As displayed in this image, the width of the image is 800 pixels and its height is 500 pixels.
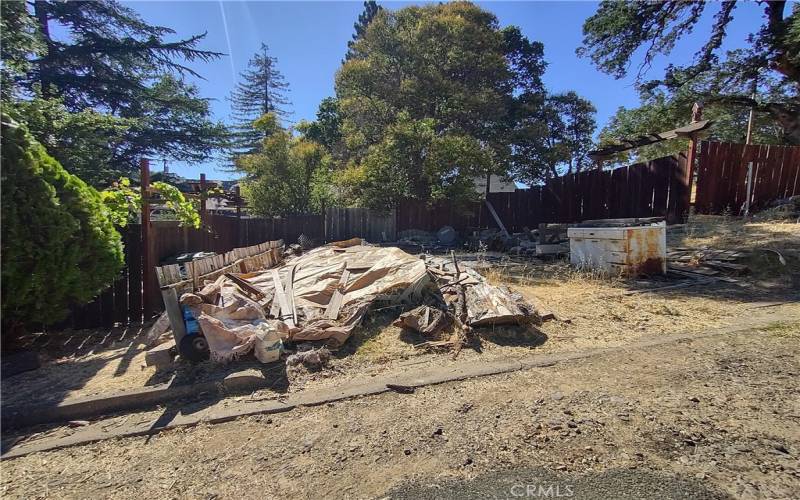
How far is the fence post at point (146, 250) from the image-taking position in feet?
15.5

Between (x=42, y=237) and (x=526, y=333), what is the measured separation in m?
4.69

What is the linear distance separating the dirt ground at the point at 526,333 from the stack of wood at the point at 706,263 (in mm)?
208

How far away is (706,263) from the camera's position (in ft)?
20.8

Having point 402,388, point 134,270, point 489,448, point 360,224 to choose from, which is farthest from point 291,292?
point 360,224

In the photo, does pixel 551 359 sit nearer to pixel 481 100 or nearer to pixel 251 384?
pixel 251 384

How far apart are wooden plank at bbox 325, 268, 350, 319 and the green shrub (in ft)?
8.07

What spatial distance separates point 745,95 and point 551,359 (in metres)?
19.1

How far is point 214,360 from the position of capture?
3.24 meters

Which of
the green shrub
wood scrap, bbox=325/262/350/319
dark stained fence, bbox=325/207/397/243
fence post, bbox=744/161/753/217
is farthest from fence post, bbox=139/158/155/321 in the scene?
fence post, bbox=744/161/753/217

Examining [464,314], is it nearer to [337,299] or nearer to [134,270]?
[337,299]

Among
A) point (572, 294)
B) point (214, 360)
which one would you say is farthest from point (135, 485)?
point (572, 294)

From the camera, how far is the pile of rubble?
3.35 metres

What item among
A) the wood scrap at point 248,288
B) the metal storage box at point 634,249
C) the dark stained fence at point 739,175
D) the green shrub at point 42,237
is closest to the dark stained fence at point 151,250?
the green shrub at point 42,237

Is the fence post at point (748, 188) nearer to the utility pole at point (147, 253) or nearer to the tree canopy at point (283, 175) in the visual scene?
the tree canopy at point (283, 175)
